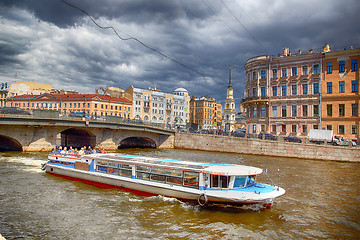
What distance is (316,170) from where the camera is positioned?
1109 inches

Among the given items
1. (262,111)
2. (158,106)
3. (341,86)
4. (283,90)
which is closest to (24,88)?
(158,106)

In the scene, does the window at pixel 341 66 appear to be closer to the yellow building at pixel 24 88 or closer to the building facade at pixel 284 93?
the building facade at pixel 284 93

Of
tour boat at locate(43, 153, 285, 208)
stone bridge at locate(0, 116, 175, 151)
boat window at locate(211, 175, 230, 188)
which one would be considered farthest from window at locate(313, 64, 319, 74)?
boat window at locate(211, 175, 230, 188)

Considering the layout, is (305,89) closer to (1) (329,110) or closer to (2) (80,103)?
(1) (329,110)

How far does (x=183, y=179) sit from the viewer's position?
1566 centimetres

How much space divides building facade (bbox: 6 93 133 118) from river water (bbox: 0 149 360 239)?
5933 centimetres

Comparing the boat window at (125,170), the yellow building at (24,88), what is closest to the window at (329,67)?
the boat window at (125,170)

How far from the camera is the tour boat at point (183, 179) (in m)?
14.2

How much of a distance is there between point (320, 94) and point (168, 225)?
41056 millimetres

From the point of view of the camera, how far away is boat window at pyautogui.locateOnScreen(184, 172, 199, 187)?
1517cm

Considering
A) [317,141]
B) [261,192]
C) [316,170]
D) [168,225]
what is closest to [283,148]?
[317,141]

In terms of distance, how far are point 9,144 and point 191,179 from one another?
1419 inches

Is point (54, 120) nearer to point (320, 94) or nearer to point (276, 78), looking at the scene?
point (276, 78)

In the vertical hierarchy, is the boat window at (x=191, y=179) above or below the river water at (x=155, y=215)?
above
